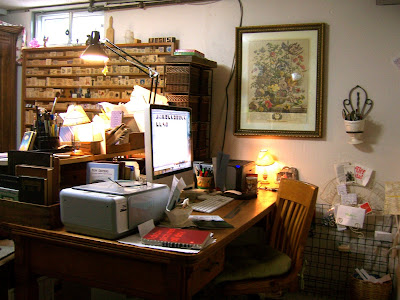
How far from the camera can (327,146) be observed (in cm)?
306

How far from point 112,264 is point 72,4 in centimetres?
324

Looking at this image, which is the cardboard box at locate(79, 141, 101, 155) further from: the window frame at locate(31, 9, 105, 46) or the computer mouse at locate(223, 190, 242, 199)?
the window frame at locate(31, 9, 105, 46)

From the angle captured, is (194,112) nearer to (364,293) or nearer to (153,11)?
(153,11)

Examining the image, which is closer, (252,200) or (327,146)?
(252,200)

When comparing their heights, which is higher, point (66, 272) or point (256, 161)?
point (256, 161)

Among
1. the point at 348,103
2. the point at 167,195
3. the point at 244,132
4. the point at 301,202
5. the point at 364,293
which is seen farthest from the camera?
the point at 244,132

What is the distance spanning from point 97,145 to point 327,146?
1.67 meters

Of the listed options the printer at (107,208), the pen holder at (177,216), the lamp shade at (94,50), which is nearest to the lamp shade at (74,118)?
the lamp shade at (94,50)

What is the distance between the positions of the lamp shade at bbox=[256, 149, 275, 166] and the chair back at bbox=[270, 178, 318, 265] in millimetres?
617

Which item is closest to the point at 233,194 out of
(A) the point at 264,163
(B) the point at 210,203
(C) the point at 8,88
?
(B) the point at 210,203

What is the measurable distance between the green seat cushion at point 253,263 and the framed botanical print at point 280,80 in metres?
1.09

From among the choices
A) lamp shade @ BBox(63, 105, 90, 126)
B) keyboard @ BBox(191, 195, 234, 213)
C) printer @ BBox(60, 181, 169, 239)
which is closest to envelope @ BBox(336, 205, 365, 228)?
keyboard @ BBox(191, 195, 234, 213)

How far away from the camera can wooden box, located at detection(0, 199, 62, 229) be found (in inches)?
69.9

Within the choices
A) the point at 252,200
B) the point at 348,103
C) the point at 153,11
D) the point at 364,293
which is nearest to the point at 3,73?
the point at 153,11
